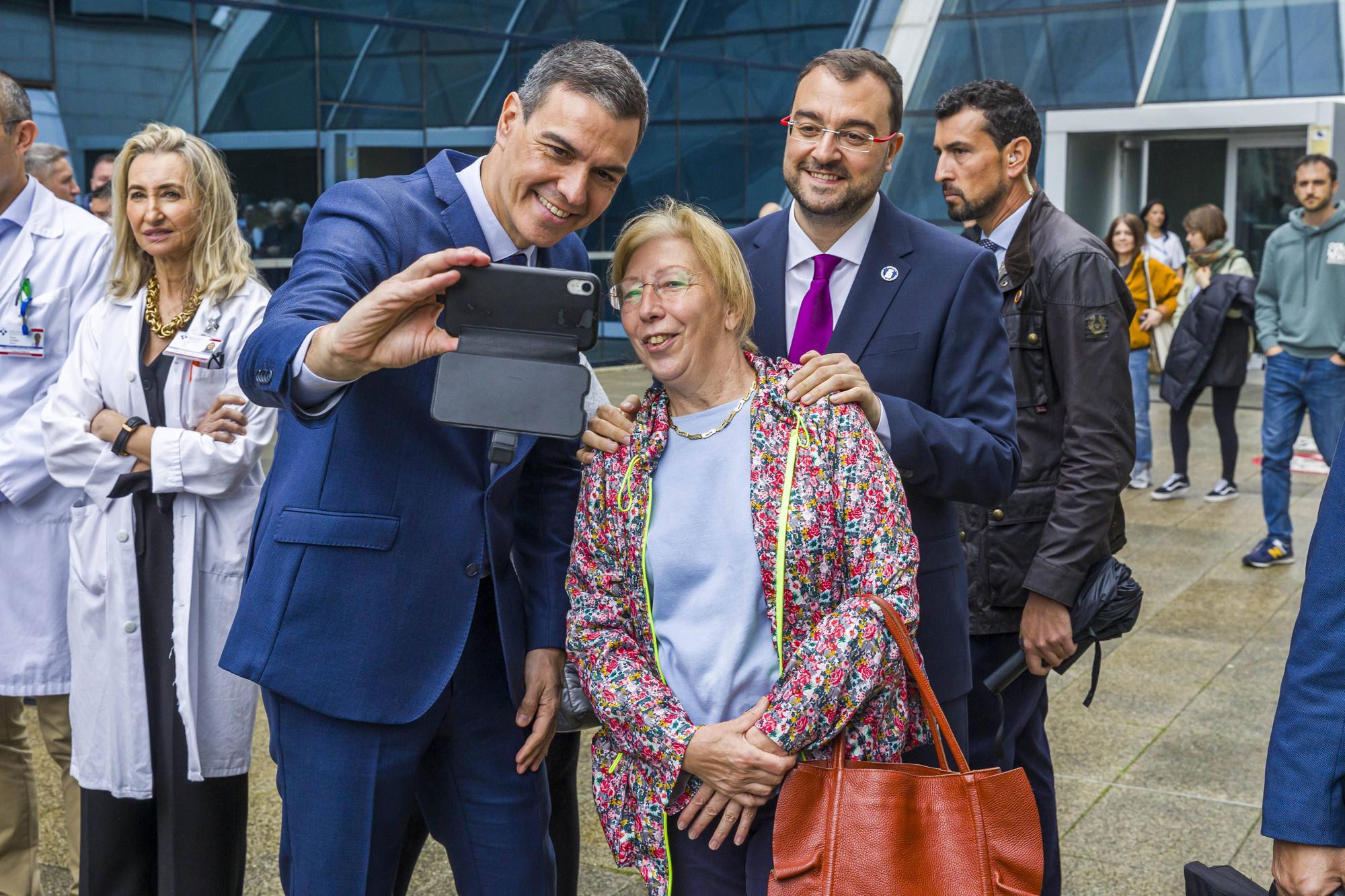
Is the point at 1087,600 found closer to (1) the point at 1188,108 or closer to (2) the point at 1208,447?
(2) the point at 1208,447

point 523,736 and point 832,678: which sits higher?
point 832,678

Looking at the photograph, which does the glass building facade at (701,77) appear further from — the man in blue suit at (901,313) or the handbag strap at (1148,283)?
the man in blue suit at (901,313)

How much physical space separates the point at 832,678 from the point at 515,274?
0.89 metres

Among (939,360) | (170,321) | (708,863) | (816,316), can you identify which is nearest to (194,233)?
(170,321)

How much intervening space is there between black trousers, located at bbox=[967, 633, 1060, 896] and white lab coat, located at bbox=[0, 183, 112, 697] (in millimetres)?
2515

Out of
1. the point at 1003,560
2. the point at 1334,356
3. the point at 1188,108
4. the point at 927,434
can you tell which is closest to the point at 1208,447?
the point at 1334,356

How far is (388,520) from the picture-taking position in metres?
2.44

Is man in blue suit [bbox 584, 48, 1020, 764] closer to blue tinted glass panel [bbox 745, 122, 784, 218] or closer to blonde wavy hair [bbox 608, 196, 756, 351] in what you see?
blonde wavy hair [bbox 608, 196, 756, 351]

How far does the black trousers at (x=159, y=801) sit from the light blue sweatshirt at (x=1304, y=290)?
6.89 metres

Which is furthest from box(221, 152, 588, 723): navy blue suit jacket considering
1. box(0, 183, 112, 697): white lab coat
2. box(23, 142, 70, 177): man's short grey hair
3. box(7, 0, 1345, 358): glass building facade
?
box(7, 0, 1345, 358): glass building facade

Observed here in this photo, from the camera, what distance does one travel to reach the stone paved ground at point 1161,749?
13.8ft

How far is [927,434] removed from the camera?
265 cm

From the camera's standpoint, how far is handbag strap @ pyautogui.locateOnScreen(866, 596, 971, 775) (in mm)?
2295

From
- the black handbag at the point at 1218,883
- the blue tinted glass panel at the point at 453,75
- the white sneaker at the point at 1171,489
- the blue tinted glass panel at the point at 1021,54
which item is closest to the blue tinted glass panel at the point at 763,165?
the blue tinted glass panel at the point at 1021,54
